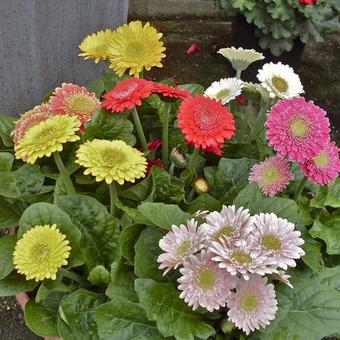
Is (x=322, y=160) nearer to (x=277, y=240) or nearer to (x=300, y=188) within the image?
(x=300, y=188)

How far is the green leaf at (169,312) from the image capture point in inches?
39.6

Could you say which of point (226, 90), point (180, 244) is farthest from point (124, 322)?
point (226, 90)

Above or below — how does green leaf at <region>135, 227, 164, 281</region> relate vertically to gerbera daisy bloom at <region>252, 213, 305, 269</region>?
below

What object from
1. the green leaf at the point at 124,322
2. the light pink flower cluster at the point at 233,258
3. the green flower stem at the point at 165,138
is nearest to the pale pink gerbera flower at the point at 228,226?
the light pink flower cluster at the point at 233,258

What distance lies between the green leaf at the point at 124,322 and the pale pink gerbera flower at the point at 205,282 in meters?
0.14

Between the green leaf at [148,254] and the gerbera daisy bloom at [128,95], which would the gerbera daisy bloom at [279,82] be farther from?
the green leaf at [148,254]

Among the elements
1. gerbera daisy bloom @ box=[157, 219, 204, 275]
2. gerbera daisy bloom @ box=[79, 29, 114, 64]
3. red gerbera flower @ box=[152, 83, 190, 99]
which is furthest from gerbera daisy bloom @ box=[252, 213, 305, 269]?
gerbera daisy bloom @ box=[79, 29, 114, 64]

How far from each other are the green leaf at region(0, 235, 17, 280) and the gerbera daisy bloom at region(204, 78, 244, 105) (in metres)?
0.56

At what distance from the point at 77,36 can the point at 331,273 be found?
993 mm

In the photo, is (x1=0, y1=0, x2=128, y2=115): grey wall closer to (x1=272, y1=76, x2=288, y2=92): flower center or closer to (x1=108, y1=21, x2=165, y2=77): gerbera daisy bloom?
(x1=108, y1=21, x2=165, y2=77): gerbera daisy bloom

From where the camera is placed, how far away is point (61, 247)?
99 centimetres

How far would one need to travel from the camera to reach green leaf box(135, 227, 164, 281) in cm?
108

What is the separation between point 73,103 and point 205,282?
56 centimetres

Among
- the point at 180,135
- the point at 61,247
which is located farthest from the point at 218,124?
the point at 61,247
